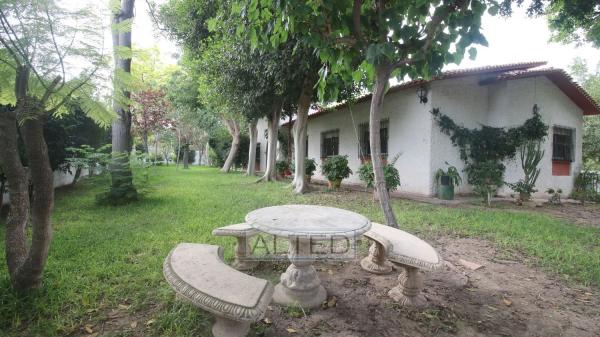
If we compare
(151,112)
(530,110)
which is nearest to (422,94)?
(530,110)

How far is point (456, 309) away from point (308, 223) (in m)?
1.51

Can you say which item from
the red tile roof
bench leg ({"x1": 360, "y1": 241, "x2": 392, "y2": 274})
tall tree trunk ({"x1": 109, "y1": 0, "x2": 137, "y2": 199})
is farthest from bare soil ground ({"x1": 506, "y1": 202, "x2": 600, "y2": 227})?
tall tree trunk ({"x1": 109, "y1": 0, "x2": 137, "y2": 199})

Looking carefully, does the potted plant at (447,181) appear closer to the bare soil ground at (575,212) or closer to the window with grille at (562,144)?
the bare soil ground at (575,212)

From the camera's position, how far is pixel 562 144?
912 cm

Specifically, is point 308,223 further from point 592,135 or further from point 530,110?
point 592,135

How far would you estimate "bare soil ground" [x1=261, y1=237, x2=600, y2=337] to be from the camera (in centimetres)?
211

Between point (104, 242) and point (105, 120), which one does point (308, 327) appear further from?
point (104, 242)

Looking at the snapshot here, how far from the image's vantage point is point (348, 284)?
276cm

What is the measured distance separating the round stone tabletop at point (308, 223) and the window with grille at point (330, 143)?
9.87 meters

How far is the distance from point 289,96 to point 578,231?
282 inches

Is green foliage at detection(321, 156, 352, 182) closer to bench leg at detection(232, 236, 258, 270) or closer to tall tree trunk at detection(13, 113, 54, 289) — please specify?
bench leg at detection(232, 236, 258, 270)

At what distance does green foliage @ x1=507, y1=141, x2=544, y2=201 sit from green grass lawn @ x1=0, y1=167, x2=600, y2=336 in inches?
63.6

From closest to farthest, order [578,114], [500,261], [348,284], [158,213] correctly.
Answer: [348,284] → [500,261] → [158,213] → [578,114]

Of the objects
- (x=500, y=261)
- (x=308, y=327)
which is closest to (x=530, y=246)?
(x=500, y=261)
